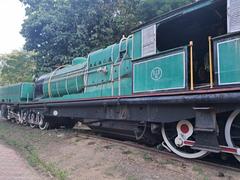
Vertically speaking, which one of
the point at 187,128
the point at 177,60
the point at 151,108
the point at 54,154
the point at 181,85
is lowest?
the point at 54,154

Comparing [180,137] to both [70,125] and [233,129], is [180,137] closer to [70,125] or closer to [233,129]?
[233,129]

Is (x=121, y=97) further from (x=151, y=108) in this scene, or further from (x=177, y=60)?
(x=177, y=60)

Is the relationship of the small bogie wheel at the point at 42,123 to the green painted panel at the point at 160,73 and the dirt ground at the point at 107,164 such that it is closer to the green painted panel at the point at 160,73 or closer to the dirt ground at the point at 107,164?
the dirt ground at the point at 107,164

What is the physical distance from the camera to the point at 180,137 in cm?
618

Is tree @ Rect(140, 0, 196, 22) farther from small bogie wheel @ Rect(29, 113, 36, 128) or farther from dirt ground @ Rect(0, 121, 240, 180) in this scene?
dirt ground @ Rect(0, 121, 240, 180)

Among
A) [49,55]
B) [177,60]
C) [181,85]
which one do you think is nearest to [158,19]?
[177,60]

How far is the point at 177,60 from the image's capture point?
6.01 metres

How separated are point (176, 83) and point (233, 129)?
4.77 feet

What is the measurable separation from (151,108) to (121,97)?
115cm

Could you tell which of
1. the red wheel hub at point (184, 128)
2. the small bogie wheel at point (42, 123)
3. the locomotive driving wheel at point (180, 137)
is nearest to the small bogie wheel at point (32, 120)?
the small bogie wheel at point (42, 123)

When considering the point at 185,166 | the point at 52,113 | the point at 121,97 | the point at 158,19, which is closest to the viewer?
the point at 185,166

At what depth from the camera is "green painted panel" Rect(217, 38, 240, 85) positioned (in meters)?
4.89

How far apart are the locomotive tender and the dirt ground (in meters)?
0.44

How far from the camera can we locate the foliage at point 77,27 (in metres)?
18.5
